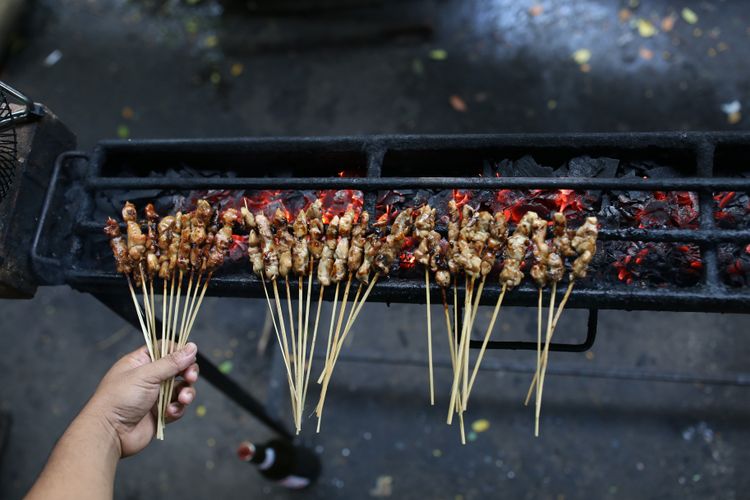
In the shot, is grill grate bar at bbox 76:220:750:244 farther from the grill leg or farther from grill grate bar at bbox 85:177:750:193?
the grill leg

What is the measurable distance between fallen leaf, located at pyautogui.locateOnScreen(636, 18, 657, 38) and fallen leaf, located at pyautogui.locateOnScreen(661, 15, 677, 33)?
0.33 feet

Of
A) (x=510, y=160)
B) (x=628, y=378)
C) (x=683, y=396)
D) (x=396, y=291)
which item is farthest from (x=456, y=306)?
(x=683, y=396)

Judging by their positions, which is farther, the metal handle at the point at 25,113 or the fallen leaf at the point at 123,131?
the fallen leaf at the point at 123,131

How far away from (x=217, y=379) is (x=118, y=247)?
3.90 feet

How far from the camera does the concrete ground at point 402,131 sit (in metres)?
4.73

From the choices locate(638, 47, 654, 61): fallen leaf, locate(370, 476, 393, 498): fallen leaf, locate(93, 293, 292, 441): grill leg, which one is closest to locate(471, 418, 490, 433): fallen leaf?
locate(370, 476, 393, 498): fallen leaf

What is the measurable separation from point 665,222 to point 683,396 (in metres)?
2.35

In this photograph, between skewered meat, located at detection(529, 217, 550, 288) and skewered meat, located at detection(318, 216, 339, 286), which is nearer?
skewered meat, located at detection(529, 217, 550, 288)

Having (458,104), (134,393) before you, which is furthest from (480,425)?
(458,104)

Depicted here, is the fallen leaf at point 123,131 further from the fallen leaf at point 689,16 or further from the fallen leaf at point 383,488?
the fallen leaf at point 689,16

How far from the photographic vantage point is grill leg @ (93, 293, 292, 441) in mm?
3290

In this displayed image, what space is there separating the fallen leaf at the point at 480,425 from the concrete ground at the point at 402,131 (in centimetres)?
3

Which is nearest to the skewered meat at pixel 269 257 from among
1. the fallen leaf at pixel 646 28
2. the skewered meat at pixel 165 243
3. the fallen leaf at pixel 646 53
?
the skewered meat at pixel 165 243

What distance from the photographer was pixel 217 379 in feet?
12.6
